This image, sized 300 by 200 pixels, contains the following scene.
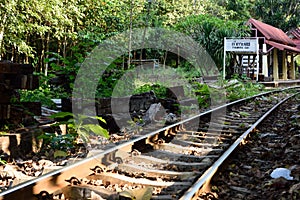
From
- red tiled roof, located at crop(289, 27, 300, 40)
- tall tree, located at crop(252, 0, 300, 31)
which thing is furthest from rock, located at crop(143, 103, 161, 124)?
tall tree, located at crop(252, 0, 300, 31)

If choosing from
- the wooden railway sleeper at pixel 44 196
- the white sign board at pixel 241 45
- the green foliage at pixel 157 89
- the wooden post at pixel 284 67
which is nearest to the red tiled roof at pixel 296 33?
the wooden post at pixel 284 67

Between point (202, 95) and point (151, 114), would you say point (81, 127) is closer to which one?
point (151, 114)

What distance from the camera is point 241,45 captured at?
62.9 ft

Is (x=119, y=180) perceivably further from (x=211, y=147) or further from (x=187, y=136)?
(x=187, y=136)

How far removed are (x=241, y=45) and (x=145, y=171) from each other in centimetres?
1628

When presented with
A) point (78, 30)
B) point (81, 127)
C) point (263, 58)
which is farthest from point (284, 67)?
point (81, 127)

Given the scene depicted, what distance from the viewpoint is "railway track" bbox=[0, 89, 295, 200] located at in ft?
10.3

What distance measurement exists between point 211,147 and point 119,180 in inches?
85.0

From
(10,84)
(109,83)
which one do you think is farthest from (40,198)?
(109,83)

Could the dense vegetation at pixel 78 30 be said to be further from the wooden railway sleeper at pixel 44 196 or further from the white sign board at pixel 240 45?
the wooden railway sleeper at pixel 44 196

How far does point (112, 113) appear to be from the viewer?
7383 mm

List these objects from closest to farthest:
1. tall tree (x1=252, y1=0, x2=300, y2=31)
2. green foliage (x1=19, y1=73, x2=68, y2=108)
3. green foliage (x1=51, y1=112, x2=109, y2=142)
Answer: green foliage (x1=51, y1=112, x2=109, y2=142)
green foliage (x1=19, y1=73, x2=68, y2=108)
tall tree (x1=252, y1=0, x2=300, y2=31)

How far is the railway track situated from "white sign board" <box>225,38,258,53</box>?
13.1m

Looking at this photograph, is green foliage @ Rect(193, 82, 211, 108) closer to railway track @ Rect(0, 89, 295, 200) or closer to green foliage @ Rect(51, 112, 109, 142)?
railway track @ Rect(0, 89, 295, 200)
